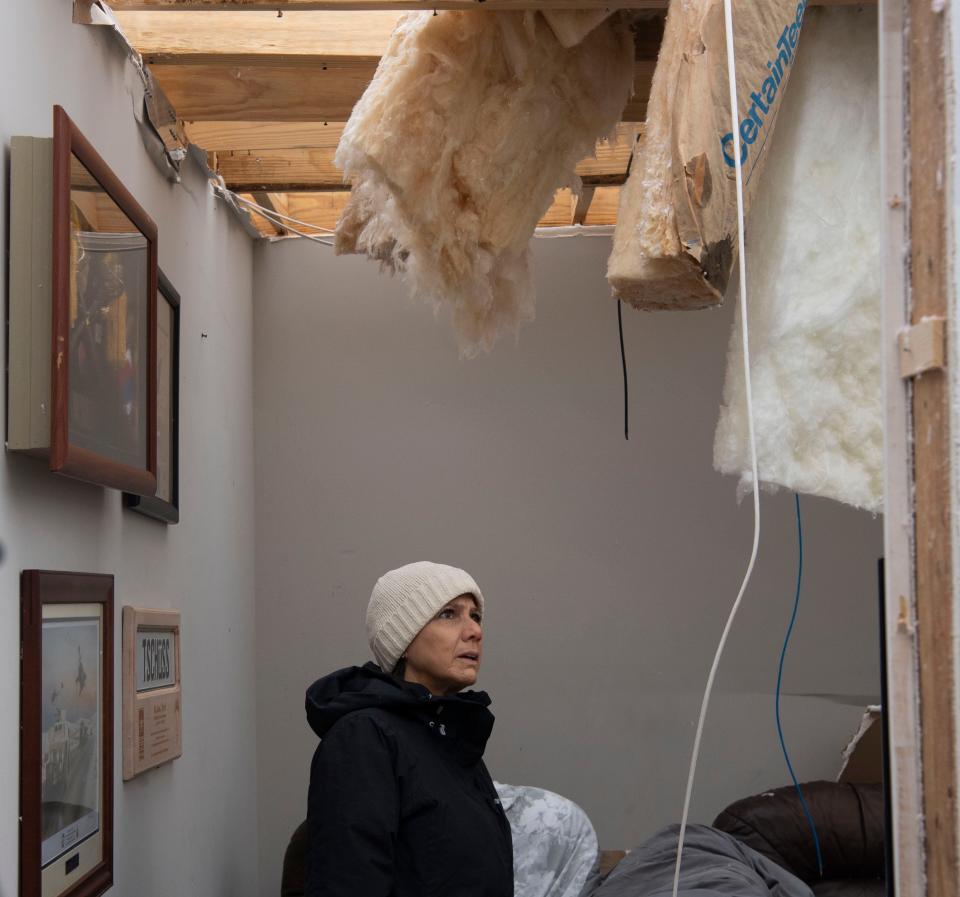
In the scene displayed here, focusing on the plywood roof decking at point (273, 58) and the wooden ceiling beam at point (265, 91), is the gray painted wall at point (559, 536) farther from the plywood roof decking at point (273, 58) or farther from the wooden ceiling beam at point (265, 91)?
the wooden ceiling beam at point (265, 91)

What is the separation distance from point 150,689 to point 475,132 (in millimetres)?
1129

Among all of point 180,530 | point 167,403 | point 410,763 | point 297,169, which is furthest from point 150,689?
point 297,169

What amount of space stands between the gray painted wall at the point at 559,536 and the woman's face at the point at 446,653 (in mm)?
1564

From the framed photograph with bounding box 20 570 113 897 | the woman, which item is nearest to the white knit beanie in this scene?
the woman

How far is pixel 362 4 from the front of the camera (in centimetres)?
197

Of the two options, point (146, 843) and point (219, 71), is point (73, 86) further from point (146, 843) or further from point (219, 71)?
point (146, 843)

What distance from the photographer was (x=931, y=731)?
1.08 metres

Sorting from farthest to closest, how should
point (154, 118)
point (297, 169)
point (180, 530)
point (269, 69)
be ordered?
point (297, 169), point (180, 530), point (269, 69), point (154, 118)

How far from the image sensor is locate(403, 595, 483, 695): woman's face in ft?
6.42

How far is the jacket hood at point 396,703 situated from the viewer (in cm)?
183

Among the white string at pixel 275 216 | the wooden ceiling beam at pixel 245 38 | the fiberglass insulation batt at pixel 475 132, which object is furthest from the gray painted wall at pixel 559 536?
the fiberglass insulation batt at pixel 475 132

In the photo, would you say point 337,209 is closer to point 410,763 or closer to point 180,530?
point 180,530

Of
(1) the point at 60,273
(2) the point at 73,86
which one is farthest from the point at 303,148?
(1) the point at 60,273

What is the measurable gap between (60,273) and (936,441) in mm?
1051
